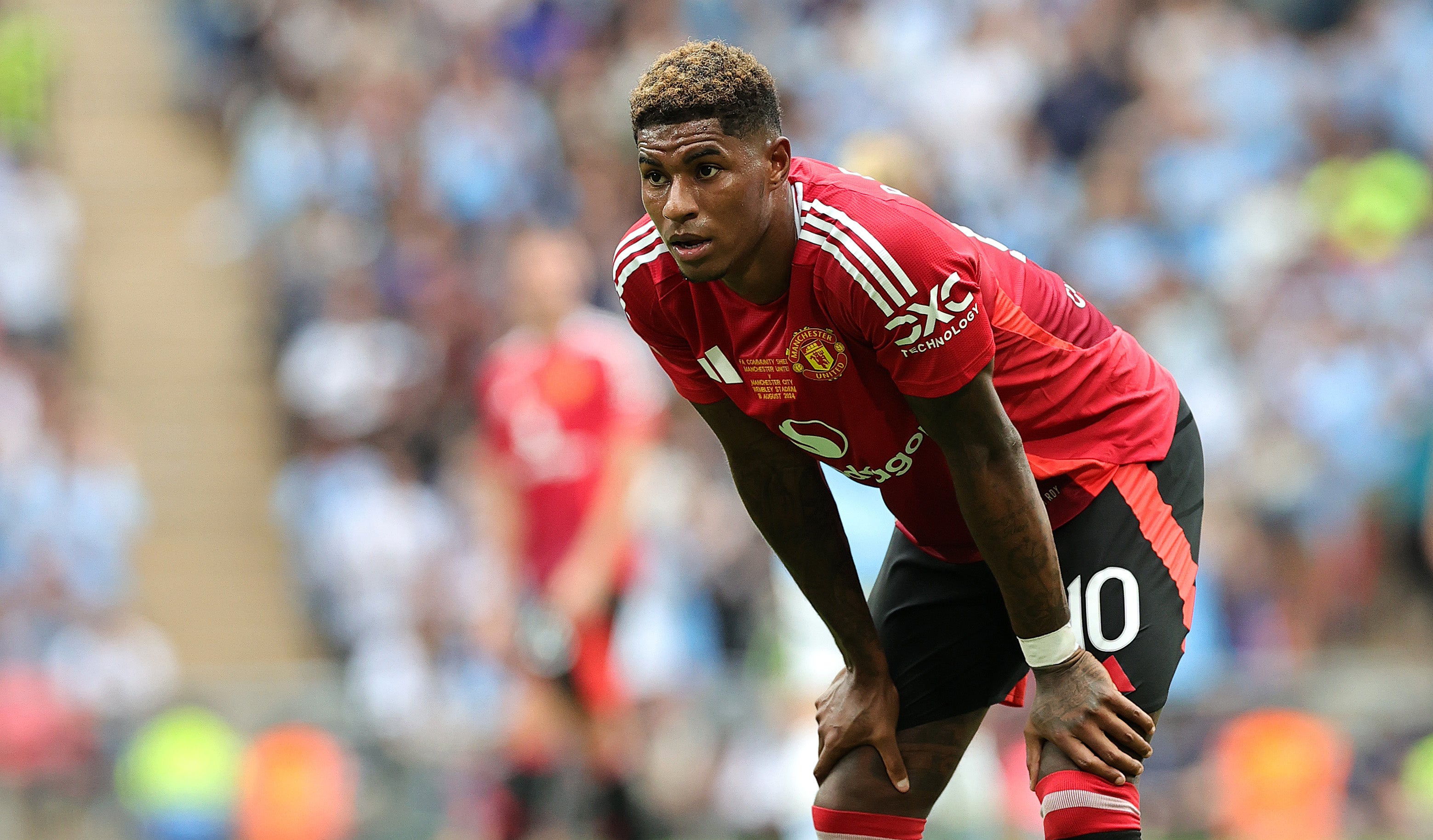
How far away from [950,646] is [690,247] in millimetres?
1290

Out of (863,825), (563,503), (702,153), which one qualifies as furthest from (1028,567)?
Result: (563,503)

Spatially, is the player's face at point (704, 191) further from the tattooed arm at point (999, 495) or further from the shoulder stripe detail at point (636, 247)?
the tattooed arm at point (999, 495)

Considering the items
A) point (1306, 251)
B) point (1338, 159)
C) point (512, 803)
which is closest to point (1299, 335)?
point (1306, 251)

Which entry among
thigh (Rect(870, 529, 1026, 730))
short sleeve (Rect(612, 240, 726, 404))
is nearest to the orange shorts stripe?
thigh (Rect(870, 529, 1026, 730))

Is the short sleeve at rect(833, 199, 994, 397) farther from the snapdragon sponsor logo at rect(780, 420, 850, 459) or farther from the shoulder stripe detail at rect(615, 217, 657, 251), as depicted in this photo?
the shoulder stripe detail at rect(615, 217, 657, 251)

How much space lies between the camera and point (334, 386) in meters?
11.7

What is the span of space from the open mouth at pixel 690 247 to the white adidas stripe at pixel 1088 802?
1.37m

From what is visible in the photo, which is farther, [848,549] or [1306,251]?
[1306,251]

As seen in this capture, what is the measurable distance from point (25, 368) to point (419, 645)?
12.2ft

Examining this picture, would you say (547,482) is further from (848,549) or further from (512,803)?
(848,549)

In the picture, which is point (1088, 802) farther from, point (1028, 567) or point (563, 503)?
point (563, 503)

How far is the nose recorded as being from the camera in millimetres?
3334

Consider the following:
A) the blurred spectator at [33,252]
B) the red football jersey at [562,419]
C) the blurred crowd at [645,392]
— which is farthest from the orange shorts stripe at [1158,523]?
the blurred spectator at [33,252]

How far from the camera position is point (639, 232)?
12.2 feet
